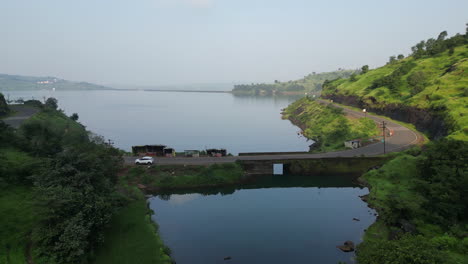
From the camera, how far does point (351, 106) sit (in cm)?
14200

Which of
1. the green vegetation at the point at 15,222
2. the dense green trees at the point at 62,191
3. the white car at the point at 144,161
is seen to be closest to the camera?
the green vegetation at the point at 15,222

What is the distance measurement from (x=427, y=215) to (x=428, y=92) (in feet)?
237

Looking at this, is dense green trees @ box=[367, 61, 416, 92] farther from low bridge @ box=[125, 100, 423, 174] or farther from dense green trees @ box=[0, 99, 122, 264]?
dense green trees @ box=[0, 99, 122, 264]

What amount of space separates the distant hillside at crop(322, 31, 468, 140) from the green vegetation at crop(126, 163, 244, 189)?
46.4 metres

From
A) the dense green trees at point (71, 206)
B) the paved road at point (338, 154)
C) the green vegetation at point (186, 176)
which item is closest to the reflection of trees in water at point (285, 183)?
the green vegetation at point (186, 176)

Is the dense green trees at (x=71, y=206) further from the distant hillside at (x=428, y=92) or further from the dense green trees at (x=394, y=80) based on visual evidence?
the dense green trees at (x=394, y=80)

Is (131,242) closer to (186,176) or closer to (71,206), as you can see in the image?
(71,206)

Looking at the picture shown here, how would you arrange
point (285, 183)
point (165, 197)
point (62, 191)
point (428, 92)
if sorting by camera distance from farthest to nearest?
point (428, 92) < point (285, 183) < point (165, 197) < point (62, 191)

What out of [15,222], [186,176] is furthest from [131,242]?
[186,176]

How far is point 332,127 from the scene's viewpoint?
4008 inches

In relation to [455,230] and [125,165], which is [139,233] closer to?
[125,165]

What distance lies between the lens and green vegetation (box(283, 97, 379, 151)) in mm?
84562

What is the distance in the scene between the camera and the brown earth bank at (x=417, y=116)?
240ft

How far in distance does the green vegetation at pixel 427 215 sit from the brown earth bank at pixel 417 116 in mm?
28549
